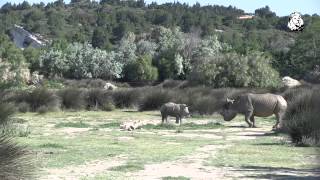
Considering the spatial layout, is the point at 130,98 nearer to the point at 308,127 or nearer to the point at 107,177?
the point at 308,127

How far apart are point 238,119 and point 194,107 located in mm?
2989

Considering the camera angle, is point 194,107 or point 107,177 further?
point 194,107

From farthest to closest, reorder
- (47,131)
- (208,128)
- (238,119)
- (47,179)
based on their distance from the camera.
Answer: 1. (238,119)
2. (208,128)
3. (47,131)
4. (47,179)

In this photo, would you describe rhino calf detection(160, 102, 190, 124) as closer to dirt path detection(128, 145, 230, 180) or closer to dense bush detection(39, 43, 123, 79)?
dirt path detection(128, 145, 230, 180)

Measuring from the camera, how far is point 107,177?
10297mm

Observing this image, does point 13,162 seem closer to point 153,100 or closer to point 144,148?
point 144,148

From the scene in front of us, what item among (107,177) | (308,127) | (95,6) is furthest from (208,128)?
(95,6)

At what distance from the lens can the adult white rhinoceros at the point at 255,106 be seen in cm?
2477

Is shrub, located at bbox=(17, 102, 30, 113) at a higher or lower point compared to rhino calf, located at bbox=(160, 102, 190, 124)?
lower

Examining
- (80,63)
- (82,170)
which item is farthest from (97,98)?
(80,63)

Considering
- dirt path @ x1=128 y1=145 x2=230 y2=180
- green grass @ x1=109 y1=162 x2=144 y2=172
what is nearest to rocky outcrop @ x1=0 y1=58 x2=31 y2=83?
dirt path @ x1=128 y1=145 x2=230 y2=180

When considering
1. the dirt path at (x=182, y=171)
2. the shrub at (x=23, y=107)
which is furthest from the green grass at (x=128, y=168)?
the shrub at (x=23, y=107)

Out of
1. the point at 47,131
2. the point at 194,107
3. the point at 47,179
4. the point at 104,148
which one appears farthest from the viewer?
the point at 194,107

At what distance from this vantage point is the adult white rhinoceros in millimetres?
24775
